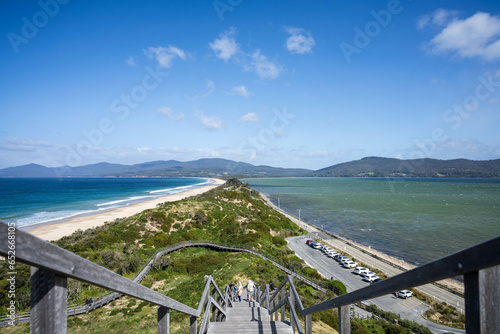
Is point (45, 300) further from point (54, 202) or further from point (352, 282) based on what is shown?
point (54, 202)

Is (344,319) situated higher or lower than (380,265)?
higher

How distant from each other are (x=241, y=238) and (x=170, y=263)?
11515mm

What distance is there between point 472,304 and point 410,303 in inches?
1085

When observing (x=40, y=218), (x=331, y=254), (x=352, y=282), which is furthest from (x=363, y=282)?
(x=40, y=218)

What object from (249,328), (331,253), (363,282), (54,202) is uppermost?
(249,328)

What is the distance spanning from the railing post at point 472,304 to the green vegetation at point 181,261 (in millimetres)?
9170

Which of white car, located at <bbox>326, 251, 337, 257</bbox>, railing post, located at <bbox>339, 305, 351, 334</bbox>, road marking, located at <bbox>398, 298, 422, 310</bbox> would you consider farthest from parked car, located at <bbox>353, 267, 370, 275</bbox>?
railing post, located at <bbox>339, 305, 351, 334</bbox>

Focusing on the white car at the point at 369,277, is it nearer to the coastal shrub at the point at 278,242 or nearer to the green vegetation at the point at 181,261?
the green vegetation at the point at 181,261

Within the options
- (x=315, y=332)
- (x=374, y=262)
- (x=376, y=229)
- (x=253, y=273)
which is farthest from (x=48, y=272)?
(x=376, y=229)

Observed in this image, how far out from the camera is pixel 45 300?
42.1 inches

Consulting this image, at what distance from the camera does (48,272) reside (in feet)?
3.55

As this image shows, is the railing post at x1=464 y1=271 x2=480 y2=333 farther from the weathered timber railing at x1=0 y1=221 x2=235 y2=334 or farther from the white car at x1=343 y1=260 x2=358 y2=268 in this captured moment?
the white car at x1=343 y1=260 x2=358 y2=268

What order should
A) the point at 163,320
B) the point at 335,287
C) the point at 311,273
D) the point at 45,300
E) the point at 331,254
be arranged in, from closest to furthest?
the point at 45,300 < the point at 163,320 < the point at 335,287 < the point at 311,273 < the point at 331,254

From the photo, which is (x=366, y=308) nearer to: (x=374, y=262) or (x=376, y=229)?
(x=374, y=262)
